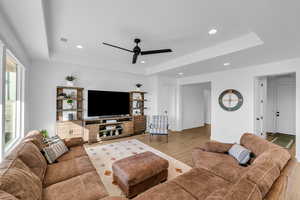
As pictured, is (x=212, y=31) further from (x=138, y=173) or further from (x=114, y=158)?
(x=114, y=158)

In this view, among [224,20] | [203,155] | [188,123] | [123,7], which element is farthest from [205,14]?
[188,123]

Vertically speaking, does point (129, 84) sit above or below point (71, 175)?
above

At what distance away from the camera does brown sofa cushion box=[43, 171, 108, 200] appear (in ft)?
4.13

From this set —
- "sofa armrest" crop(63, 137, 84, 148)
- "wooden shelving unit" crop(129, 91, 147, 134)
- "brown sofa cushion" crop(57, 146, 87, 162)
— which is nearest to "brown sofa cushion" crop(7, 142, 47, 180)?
"brown sofa cushion" crop(57, 146, 87, 162)

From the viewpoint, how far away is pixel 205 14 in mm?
1896

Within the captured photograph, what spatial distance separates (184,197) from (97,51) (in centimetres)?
354

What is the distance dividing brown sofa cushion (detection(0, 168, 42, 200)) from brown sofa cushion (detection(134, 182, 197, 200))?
0.91m

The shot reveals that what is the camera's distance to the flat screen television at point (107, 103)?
430 cm

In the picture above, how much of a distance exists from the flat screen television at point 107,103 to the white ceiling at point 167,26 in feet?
4.85

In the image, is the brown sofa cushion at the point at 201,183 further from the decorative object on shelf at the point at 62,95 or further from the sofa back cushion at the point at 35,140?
the decorative object on shelf at the point at 62,95

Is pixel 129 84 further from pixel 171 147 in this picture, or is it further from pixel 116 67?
pixel 171 147

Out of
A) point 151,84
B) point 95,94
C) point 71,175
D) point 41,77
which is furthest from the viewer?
point 151,84

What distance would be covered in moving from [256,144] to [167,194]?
5.39 feet

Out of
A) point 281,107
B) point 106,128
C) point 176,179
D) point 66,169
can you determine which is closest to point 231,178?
point 176,179
